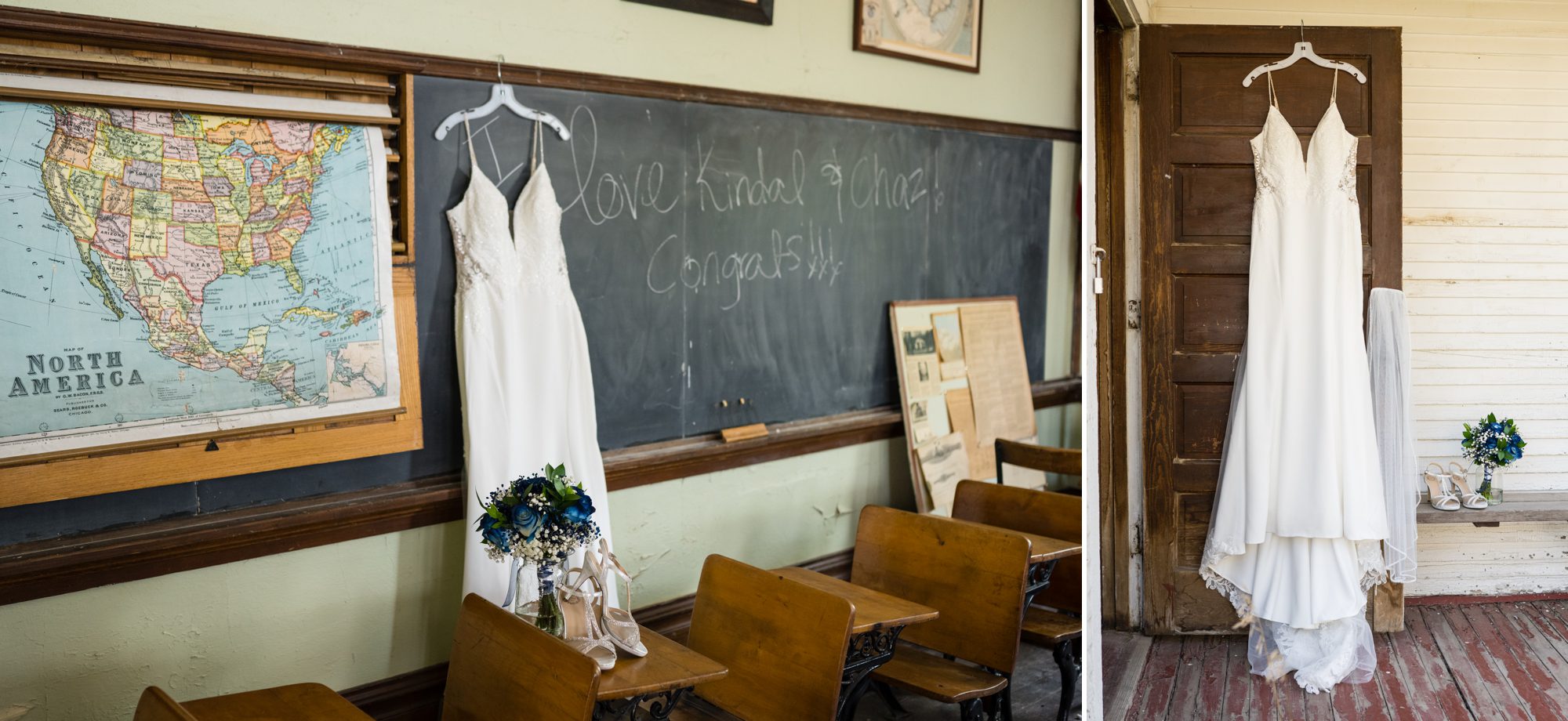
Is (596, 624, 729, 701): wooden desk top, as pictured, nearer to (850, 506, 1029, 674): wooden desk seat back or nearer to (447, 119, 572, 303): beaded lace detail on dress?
(850, 506, 1029, 674): wooden desk seat back

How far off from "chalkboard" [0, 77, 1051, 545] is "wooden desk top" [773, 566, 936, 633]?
31.4 inches

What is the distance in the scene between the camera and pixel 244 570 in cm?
247

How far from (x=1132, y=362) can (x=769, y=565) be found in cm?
248

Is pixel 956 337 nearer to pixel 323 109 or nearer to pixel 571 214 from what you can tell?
pixel 571 214

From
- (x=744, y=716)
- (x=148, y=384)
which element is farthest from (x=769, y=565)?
(x=148, y=384)

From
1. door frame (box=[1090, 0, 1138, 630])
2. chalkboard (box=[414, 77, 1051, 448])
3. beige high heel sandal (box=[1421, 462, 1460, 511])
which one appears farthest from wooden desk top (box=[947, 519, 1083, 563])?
beige high heel sandal (box=[1421, 462, 1460, 511])

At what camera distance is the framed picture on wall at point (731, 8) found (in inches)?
127

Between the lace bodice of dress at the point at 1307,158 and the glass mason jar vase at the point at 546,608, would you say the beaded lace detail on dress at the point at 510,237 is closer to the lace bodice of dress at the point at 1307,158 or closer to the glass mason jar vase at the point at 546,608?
the glass mason jar vase at the point at 546,608

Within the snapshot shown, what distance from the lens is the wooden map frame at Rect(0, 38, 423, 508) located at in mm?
2146

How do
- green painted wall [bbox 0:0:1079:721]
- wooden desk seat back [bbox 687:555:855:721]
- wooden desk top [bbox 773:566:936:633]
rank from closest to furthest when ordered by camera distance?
green painted wall [bbox 0:0:1079:721] < wooden desk seat back [bbox 687:555:855:721] < wooden desk top [bbox 773:566:936:633]

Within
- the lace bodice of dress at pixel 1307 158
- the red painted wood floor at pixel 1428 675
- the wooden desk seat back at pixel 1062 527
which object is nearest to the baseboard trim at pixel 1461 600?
the red painted wood floor at pixel 1428 675

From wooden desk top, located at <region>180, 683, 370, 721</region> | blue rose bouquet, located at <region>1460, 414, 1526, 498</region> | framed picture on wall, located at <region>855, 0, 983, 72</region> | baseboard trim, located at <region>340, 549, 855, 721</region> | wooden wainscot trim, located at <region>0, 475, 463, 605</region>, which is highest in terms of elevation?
framed picture on wall, located at <region>855, 0, 983, 72</region>

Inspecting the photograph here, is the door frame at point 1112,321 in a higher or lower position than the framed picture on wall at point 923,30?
lower

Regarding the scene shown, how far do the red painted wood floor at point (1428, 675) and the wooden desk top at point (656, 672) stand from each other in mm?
1134
